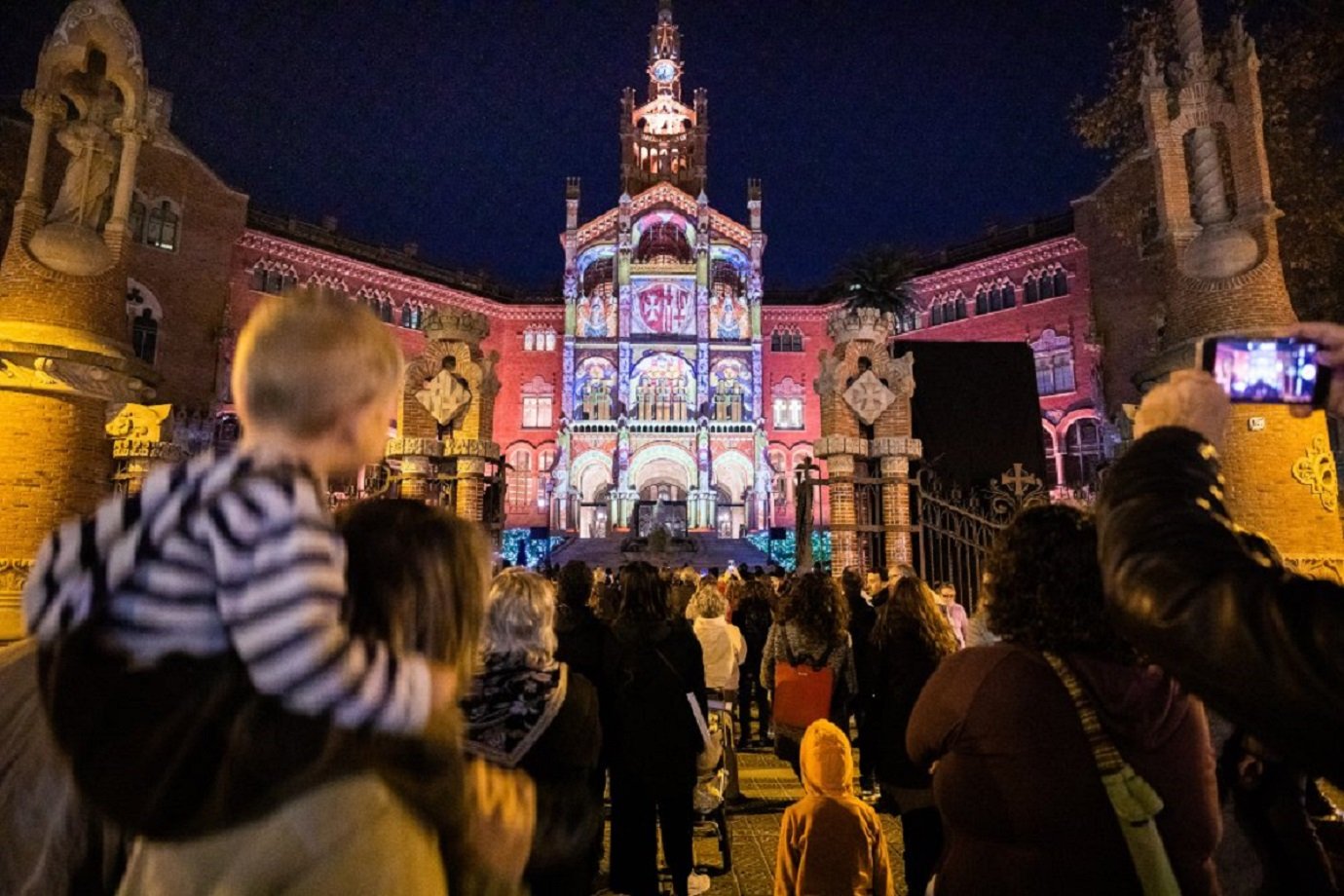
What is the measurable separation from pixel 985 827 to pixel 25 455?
12.2m

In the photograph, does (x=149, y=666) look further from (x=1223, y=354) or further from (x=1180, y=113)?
(x=1180, y=113)

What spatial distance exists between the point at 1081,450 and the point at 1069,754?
119 ft

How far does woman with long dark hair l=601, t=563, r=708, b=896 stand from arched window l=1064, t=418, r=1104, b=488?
Result: 109 feet

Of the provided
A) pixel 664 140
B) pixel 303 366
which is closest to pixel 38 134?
pixel 303 366

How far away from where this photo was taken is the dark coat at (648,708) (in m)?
4.43

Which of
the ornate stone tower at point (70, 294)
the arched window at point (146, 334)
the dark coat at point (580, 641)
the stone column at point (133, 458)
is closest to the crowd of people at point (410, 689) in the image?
the dark coat at point (580, 641)

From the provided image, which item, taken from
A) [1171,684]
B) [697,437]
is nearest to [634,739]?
[1171,684]

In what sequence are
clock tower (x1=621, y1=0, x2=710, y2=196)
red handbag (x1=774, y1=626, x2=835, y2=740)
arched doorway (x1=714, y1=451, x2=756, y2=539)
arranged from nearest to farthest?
red handbag (x1=774, y1=626, x2=835, y2=740)
arched doorway (x1=714, y1=451, x2=756, y2=539)
clock tower (x1=621, y1=0, x2=710, y2=196)

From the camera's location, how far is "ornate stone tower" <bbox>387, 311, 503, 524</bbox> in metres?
11.0

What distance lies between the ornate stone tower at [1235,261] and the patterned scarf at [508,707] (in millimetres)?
10896

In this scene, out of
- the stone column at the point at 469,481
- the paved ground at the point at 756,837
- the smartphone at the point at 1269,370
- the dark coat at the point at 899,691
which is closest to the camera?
the smartphone at the point at 1269,370

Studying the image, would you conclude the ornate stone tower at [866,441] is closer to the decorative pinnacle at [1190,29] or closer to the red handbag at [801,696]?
the red handbag at [801,696]

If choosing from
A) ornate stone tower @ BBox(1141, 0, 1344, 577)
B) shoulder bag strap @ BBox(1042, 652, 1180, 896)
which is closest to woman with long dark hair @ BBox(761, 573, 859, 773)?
shoulder bag strap @ BBox(1042, 652, 1180, 896)

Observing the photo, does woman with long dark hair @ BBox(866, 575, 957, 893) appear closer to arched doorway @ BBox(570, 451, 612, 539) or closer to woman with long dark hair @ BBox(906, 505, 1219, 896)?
woman with long dark hair @ BBox(906, 505, 1219, 896)
